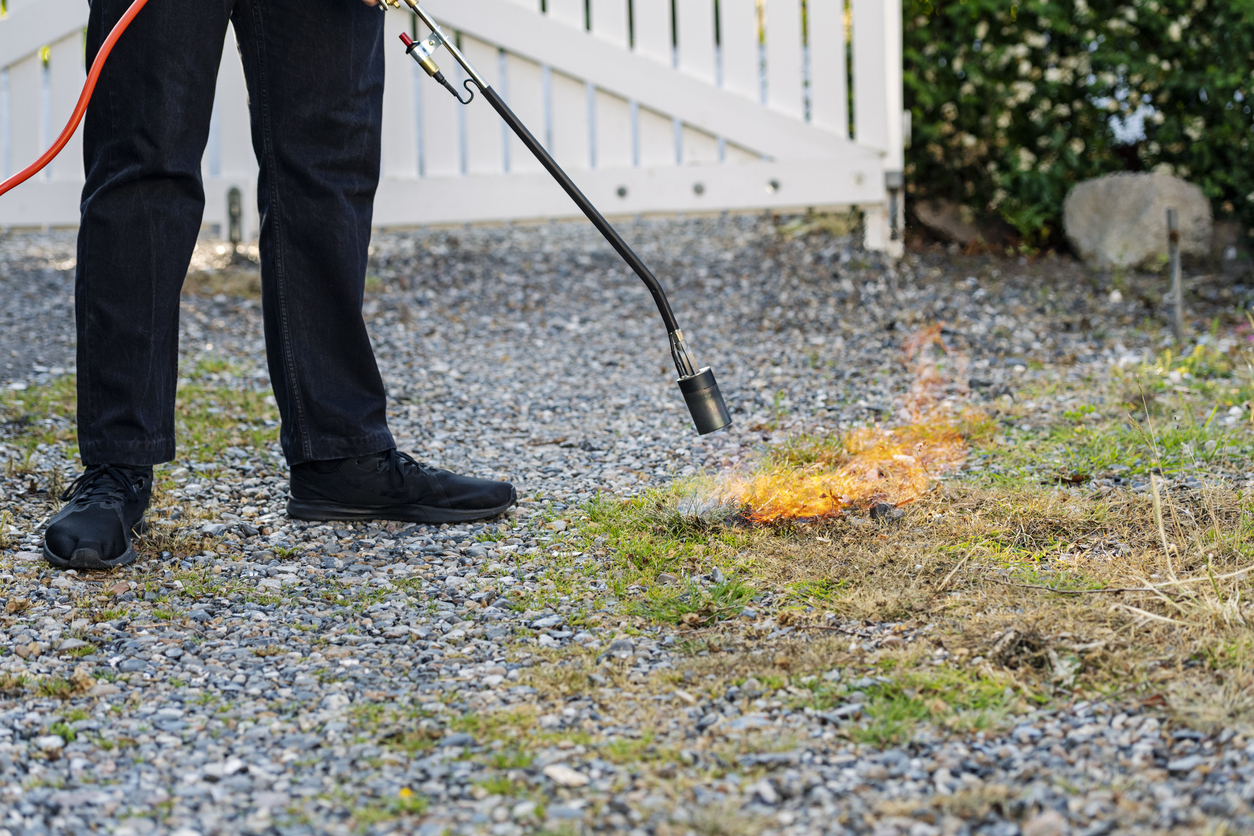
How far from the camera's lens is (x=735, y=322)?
3869 millimetres

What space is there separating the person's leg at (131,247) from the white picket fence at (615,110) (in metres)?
2.46

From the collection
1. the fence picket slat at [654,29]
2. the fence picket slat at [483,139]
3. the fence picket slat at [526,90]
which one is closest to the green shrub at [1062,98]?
the fence picket slat at [654,29]

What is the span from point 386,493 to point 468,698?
770 mm

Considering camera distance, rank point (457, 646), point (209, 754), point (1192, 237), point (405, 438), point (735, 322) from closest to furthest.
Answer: point (209, 754) < point (457, 646) < point (405, 438) < point (735, 322) < point (1192, 237)

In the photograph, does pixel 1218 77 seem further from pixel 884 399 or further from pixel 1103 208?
pixel 884 399

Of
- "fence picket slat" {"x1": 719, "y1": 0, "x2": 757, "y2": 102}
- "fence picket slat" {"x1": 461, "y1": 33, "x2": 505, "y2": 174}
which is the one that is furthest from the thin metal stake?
"fence picket slat" {"x1": 461, "y1": 33, "x2": 505, "y2": 174}

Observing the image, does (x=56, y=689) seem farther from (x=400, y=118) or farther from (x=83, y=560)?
(x=400, y=118)

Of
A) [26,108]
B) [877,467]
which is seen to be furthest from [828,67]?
[26,108]

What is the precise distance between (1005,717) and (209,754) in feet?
3.17

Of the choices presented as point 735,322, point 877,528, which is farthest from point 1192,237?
point 877,528

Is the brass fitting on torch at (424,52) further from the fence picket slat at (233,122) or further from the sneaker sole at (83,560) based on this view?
the fence picket slat at (233,122)

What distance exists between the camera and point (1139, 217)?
424 cm

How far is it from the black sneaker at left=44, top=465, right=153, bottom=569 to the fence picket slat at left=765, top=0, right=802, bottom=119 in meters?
2.98

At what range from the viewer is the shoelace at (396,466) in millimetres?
2168
